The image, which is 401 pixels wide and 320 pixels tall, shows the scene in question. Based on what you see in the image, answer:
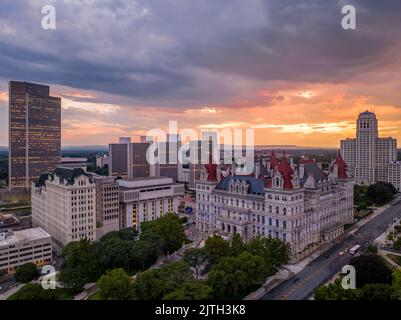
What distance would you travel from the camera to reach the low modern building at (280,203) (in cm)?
4144

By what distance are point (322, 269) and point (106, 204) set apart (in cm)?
3344

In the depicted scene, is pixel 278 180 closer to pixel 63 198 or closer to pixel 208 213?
pixel 208 213

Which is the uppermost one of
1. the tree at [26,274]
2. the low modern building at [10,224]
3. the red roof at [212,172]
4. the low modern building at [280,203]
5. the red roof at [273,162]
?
the red roof at [273,162]

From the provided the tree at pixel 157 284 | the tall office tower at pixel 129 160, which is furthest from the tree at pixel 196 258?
the tall office tower at pixel 129 160

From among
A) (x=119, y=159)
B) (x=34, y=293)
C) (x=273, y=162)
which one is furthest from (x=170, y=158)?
(x=34, y=293)

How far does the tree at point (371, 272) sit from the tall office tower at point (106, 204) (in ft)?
121

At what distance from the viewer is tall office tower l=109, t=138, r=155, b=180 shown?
10275cm

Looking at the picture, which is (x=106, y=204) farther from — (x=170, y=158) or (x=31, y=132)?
(x=31, y=132)

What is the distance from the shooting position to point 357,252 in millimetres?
42594

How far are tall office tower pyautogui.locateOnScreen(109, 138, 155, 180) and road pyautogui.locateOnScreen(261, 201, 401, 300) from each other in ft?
212

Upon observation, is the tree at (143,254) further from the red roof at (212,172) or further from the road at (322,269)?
the red roof at (212,172)

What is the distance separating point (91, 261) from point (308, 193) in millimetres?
28677

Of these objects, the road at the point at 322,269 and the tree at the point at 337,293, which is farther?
the road at the point at 322,269
